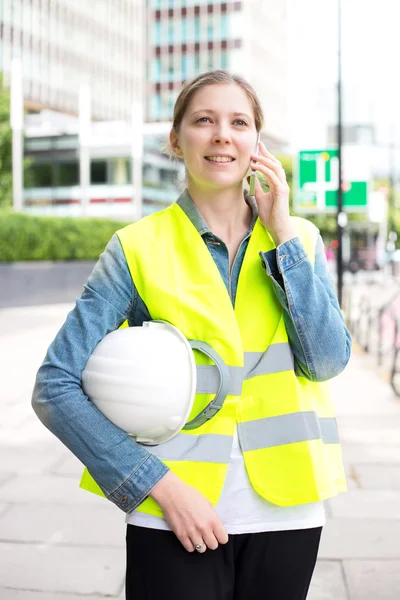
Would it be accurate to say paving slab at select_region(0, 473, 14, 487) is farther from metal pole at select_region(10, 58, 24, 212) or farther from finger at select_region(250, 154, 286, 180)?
metal pole at select_region(10, 58, 24, 212)

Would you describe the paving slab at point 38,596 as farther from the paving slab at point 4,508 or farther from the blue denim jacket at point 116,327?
the blue denim jacket at point 116,327

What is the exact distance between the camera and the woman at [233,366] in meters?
1.63

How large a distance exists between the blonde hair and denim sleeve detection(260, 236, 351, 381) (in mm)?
323

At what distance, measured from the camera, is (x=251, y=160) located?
1813 mm

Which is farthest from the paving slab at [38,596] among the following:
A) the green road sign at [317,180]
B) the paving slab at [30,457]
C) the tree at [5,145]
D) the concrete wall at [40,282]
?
the tree at [5,145]

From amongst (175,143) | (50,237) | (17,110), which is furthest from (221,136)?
(17,110)

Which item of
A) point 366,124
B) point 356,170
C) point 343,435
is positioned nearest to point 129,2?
point 366,124

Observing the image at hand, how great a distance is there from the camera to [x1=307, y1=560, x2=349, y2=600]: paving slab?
359 centimetres

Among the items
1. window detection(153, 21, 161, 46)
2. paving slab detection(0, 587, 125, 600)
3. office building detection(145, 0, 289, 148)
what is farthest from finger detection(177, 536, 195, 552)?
window detection(153, 21, 161, 46)

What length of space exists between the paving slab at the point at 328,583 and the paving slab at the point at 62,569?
33.9 inches

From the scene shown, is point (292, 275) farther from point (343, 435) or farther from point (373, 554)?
point (343, 435)

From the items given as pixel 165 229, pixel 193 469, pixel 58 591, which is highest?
pixel 165 229

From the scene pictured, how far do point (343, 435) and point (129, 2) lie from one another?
82.9 metres

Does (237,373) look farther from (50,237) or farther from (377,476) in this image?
(50,237)
